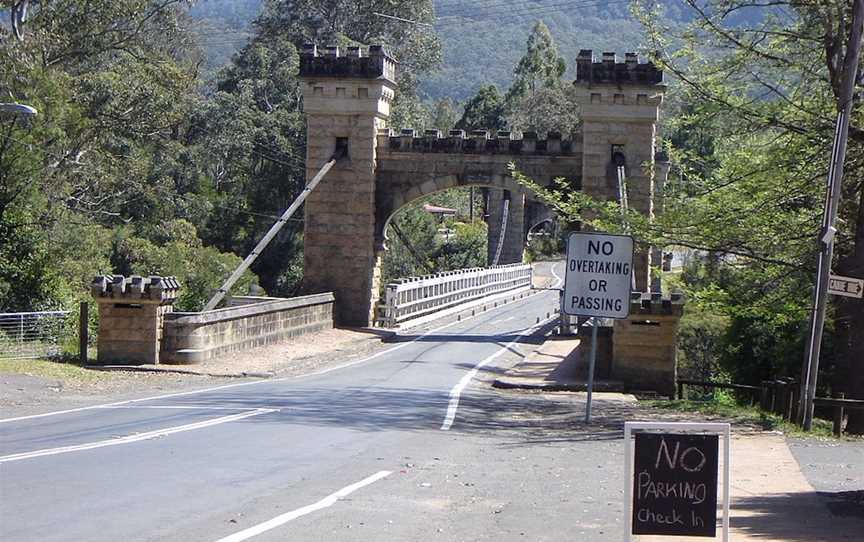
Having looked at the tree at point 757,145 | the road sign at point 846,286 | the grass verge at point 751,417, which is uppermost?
the tree at point 757,145

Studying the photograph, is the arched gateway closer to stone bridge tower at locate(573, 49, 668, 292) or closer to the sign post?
stone bridge tower at locate(573, 49, 668, 292)

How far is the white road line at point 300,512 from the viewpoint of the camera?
8266mm

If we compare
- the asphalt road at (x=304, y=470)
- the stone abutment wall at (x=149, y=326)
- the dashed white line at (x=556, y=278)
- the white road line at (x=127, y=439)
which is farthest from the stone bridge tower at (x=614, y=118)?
the dashed white line at (x=556, y=278)

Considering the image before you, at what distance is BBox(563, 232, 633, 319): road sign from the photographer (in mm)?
16422

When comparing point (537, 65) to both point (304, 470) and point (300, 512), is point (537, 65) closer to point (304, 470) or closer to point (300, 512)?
point (304, 470)

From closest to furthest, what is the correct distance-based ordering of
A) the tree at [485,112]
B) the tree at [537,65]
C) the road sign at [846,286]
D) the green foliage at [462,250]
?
the road sign at [846,286], the green foliage at [462,250], the tree at [485,112], the tree at [537,65]

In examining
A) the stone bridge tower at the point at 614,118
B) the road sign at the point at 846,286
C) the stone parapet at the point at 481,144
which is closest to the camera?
the road sign at the point at 846,286

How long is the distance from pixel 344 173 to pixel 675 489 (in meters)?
30.2

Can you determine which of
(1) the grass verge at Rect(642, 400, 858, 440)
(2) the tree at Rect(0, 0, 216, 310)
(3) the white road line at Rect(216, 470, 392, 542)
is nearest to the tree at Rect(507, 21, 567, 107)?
(2) the tree at Rect(0, 0, 216, 310)

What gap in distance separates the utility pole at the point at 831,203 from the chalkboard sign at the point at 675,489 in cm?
1015

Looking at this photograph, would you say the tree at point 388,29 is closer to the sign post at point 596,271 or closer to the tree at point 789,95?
the tree at point 789,95

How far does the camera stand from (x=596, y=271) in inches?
650

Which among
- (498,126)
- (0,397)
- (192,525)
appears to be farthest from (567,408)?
(498,126)

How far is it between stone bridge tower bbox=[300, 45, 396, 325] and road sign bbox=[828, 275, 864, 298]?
21.3 meters
